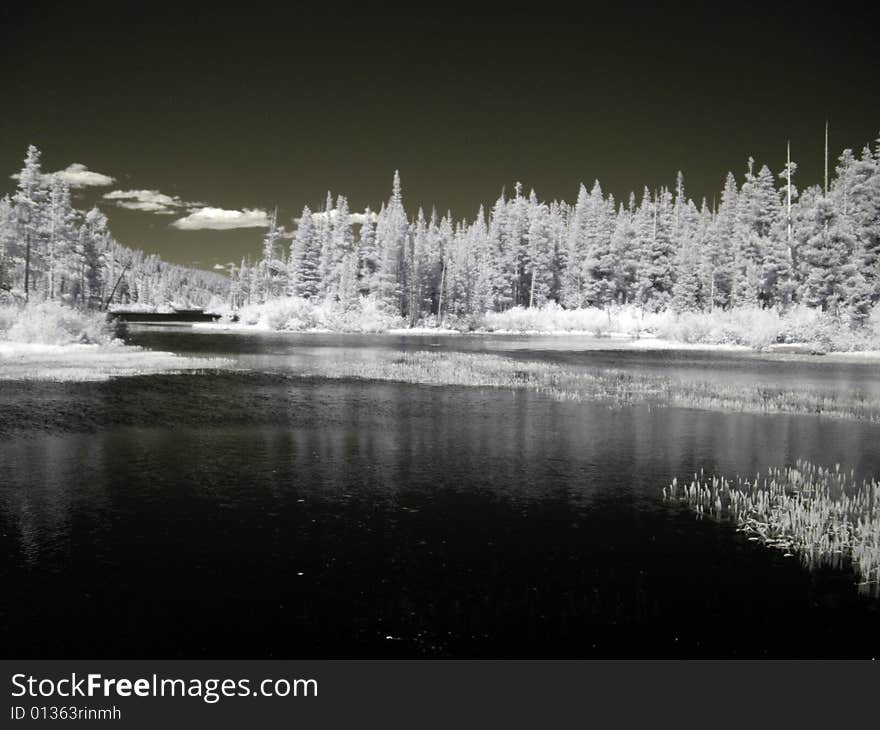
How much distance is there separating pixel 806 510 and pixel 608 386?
15.7m

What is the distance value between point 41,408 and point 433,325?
219 ft

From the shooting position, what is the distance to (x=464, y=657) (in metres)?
5.97

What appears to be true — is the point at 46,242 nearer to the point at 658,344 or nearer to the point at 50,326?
the point at 50,326

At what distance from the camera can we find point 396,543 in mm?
8773

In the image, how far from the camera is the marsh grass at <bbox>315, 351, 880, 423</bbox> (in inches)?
826

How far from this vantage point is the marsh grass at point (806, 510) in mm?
8469

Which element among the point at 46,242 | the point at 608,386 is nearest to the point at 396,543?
the point at 608,386

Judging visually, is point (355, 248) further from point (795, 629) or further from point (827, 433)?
point (795, 629)

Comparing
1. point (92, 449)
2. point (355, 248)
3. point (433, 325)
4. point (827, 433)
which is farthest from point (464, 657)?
point (355, 248)

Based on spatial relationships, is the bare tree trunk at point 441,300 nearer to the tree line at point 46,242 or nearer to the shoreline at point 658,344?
the shoreline at point 658,344

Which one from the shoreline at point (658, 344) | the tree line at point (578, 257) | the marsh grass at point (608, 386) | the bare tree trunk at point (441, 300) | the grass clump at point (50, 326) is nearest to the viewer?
the marsh grass at point (608, 386)

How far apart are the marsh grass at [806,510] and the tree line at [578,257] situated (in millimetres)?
45597

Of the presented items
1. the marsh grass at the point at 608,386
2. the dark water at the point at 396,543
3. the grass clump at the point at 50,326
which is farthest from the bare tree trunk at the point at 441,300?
the dark water at the point at 396,543
